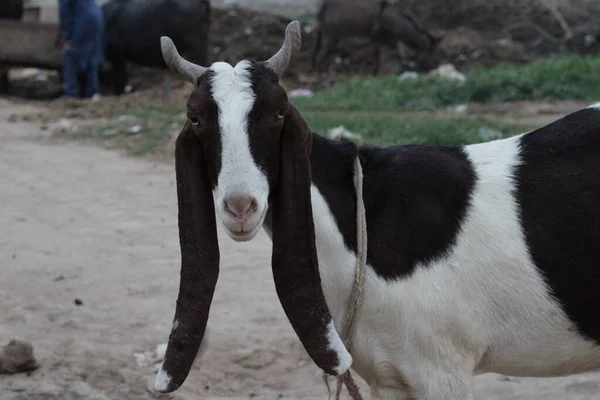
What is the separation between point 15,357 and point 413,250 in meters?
2.22

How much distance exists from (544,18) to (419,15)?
2.76 m

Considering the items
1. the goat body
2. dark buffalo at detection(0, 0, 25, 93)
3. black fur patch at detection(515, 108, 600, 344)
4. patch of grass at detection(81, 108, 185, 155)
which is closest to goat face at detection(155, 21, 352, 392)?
the goat body

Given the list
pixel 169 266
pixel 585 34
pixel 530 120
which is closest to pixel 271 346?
pixel 169 266

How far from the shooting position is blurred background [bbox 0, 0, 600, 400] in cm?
471

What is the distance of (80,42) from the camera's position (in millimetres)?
14508

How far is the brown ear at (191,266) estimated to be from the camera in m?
2.99

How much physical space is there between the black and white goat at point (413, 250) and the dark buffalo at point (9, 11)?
13873 millimetres

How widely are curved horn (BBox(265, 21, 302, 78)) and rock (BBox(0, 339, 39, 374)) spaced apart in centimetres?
212

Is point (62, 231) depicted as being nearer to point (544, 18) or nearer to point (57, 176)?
point (57, 176)

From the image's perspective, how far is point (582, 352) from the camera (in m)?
3.12

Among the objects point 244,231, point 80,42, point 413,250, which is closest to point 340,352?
point 413,250

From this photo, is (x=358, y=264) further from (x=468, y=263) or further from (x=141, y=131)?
(x=141, y=131)

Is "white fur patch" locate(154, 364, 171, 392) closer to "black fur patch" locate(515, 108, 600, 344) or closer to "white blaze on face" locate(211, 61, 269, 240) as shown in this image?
"white blaze on face" locate(211, 61, 269, 240)

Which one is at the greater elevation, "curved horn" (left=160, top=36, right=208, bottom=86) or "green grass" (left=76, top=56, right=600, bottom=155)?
"curved horn" (left=160, top=36, right=208, bottom=86)
